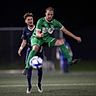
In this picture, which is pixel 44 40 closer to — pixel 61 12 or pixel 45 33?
pixel 45 33

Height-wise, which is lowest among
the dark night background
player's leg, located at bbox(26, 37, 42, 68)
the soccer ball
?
the soccer ball

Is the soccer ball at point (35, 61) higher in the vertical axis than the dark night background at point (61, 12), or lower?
lower

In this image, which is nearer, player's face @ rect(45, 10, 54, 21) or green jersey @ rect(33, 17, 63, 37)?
player's face @ rect(45, 10, 54, 21)

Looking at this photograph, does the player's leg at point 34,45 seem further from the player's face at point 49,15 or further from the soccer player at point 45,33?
the player's face at point 49,15

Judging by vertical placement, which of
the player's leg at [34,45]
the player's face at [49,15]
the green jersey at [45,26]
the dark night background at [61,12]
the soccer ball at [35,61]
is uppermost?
the dark night background at [61,12]

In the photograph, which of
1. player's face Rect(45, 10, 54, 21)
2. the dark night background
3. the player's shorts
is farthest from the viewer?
the dark night background

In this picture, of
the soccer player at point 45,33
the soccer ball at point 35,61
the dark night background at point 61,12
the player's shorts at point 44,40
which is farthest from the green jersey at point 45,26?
the dark night background at point 61,12

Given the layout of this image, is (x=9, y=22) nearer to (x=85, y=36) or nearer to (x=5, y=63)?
(x=85, y=36)

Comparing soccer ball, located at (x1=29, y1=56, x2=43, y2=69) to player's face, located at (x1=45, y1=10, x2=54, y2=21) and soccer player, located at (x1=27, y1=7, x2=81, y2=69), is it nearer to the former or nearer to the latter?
soccer player, located at (x1=27, y1=7, x2=81, y2=69)

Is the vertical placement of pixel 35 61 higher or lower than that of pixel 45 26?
lower

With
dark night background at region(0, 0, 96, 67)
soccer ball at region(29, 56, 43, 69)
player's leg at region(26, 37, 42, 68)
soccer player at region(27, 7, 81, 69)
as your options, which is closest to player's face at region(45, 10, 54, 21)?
soccer player at region(27, 7, 81, 69)

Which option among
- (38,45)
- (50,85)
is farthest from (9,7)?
(38,45)

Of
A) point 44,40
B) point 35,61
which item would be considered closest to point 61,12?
point 44,40

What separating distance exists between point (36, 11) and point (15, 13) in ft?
4.58
